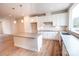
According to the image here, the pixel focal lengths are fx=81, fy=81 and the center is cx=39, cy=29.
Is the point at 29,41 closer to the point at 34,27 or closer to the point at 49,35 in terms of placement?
the point at 49,35

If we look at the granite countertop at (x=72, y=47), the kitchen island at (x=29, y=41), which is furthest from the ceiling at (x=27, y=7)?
the granite countertop at (x=72, y=47)

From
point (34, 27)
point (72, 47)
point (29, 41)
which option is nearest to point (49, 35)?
point (34, 27)

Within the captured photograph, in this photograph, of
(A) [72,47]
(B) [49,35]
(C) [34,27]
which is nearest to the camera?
(A) [72,47]

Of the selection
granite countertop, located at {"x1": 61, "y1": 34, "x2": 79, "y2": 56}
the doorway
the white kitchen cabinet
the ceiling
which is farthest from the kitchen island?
the doorway

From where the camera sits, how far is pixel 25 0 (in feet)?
2.40

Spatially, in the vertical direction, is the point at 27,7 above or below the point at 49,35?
above

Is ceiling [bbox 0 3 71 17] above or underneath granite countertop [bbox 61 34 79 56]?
above

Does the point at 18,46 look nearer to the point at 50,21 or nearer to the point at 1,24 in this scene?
the point at 50,21

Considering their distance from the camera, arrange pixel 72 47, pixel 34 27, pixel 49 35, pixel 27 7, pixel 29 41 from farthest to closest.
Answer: pixel 34 27, pixel 49 35, pixel 29 41, pixel 27 7, pixel 72 47

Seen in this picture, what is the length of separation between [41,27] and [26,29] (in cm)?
126

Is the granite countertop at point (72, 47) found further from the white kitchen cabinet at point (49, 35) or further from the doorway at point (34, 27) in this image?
the doorway at point (34, 27)

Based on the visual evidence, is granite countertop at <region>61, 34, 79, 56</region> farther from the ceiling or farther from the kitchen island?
the kitchen island

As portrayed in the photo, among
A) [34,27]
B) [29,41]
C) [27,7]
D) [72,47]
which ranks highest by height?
[27,7]

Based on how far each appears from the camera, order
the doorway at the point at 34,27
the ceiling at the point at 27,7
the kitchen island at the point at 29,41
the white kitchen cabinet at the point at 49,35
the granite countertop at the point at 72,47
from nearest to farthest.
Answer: the granite countertop at the point at 72,47 < the ceiling at the point at 27,7 < the kitchen island at the point at 29,41 < the white kitchen cabinet at the point at 49,35 < the doorway at the point at 34,27
